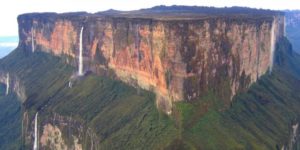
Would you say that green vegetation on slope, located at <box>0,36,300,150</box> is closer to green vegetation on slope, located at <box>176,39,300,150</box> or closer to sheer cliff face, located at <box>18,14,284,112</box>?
green vegetation on slope, located at <box>176,39,300,150</box>

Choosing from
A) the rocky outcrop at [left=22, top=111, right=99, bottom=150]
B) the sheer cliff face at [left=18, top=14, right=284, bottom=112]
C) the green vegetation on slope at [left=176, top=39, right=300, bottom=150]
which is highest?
the sheer cliff face at [left=18, top=14, right=284, bottom=112]

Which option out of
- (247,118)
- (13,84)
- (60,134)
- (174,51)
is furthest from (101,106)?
(13,84)

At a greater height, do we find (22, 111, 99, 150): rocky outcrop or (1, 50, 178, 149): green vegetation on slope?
(1, 50, 178, 149): green vegetation on slope

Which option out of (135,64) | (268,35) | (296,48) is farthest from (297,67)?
(135,64)

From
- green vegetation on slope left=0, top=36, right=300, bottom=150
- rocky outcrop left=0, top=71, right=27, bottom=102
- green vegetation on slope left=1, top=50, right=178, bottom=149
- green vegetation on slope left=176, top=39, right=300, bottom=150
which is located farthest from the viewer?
rocky outcrop left=0, top=71, right=27, bottom=102

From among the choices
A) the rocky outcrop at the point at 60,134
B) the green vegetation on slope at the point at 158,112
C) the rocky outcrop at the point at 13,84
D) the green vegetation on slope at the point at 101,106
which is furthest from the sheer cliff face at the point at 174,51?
the rocky outcrop at the point at 13,84

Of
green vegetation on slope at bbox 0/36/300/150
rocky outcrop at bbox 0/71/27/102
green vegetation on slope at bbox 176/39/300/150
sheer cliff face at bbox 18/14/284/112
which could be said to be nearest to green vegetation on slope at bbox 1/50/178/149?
green vegetation on slope at bbox 0/36/300/150

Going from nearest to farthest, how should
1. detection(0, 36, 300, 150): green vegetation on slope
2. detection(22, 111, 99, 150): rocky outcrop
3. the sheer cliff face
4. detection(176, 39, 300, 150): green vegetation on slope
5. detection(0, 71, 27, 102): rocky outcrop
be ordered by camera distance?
detection(176, 39, 300, 150): green vegetation on slope, detection(0, 36, 300, 150): green vegetation on slope, the sheer cliff face, detection(22, 111, 99, 150): rocky outcrop, detection(0, 71, 27, 102): rocky outcrop

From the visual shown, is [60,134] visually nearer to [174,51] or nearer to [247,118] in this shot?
[174,51]

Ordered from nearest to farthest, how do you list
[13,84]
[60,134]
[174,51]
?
[174,51], [60,134], [13,84]

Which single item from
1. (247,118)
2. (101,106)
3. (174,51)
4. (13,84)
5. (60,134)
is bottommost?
(60,134)
